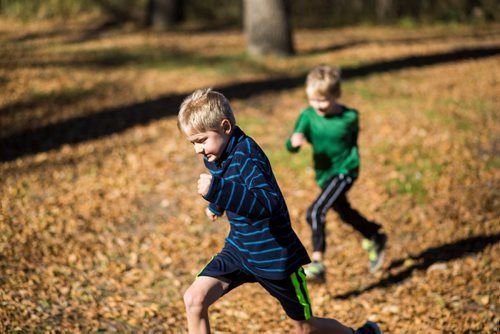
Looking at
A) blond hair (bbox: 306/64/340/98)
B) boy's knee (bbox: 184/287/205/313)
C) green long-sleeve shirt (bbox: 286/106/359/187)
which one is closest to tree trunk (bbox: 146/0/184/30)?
green long-sleeve shirt (bbox: 286/106/359/187)

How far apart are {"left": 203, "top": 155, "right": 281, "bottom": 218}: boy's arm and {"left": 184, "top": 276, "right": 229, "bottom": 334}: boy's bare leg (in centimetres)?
58

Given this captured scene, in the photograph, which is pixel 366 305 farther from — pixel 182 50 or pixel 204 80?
pixel 182 50

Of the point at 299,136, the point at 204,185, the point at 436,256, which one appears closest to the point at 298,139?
the point at 299,136

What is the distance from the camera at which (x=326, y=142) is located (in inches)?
195

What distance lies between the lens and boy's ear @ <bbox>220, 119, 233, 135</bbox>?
317 cm

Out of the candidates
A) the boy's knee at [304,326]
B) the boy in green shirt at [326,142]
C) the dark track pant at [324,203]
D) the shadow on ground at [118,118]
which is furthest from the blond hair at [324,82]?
the shadow on ground at [118,118]

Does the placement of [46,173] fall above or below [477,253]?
above

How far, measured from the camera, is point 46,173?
8.20 metres

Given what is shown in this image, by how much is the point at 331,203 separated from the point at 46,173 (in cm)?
472

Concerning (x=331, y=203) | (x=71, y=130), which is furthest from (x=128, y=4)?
(x=331, y=203)

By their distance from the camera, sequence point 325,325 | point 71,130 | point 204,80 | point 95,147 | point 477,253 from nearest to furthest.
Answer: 1. point 325,325
2. point 477,253
3. point 95,147
4. point 71,130
5. point 204,80

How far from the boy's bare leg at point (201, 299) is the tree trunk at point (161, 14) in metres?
17.9

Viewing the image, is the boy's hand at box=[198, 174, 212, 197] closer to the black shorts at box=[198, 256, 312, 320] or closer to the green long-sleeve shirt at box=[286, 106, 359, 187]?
the black shorts at box=[198, 256, 312, 320]

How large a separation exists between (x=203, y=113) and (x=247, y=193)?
1.62 feet
